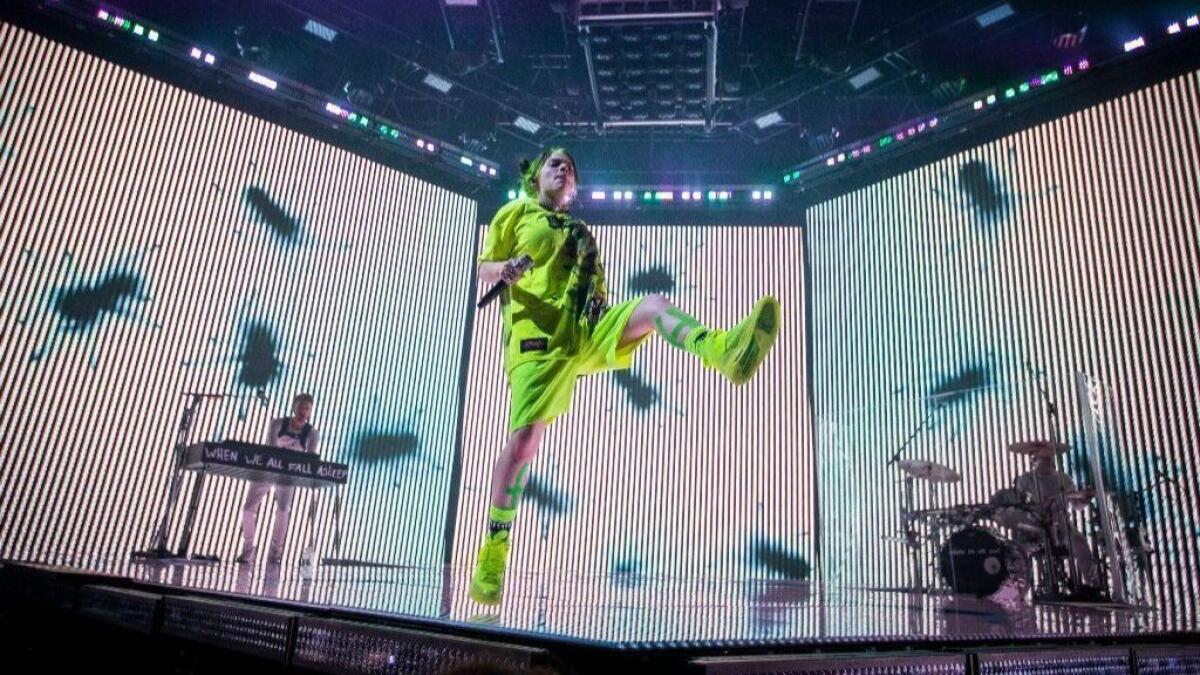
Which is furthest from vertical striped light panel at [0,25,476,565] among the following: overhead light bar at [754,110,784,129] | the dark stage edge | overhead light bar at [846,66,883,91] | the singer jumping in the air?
overhead light bar at [846,66,883,91]

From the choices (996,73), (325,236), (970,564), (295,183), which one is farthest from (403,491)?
(996,73)

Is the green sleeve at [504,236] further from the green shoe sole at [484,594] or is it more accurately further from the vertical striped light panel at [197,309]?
the vertical striped light panel at [197,309]

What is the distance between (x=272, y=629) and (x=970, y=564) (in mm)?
5141

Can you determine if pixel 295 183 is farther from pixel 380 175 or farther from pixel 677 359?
pixel 677 359

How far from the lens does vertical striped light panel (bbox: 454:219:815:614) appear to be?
9.00 meters

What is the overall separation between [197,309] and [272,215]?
133cm

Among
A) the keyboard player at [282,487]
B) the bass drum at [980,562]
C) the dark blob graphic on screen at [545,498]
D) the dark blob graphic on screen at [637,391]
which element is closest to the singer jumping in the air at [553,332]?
the bass drum at [980,562]

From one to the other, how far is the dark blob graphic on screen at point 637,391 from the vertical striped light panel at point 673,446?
0.05 ft

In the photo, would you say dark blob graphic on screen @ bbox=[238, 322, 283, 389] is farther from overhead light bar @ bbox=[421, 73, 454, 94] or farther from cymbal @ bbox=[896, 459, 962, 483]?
cymbal @ bbox=[896, 459, 962, 483]

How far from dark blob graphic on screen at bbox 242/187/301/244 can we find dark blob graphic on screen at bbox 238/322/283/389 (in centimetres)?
104

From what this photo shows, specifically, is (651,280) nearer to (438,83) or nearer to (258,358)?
(438,83)

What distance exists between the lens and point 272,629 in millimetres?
1859

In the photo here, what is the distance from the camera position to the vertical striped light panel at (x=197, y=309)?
22.2ft

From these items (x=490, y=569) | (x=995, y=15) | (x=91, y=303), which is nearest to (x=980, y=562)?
(x=490, y=569)
